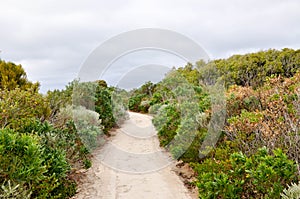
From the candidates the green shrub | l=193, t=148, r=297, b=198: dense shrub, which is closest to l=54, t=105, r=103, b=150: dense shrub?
l=193, t=148, r=297, b=198: dense shrub

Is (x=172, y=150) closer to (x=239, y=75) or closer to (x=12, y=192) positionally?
(x=12, y=192)

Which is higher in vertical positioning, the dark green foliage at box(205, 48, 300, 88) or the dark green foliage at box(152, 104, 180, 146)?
the dark green foliage at box(205, 48, 300, 88)

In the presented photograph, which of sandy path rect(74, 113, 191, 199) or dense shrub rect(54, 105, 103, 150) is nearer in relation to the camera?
sandy path rect(74, 113, 191, 199)

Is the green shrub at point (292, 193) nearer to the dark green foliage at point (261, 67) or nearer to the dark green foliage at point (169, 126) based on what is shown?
the dark green foliage at point (169, 126)

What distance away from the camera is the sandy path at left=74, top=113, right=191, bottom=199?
6.01 metres

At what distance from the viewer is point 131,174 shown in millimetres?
7273

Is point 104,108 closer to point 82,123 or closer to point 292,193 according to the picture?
point 82,123

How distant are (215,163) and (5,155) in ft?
11.7

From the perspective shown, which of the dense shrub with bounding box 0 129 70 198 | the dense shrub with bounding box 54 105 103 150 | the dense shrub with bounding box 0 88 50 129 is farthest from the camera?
the dense shrub with bounding box 54 105 103 150

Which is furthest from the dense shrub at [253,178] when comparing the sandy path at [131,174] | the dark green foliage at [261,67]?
the dark green foliage at [261,67]

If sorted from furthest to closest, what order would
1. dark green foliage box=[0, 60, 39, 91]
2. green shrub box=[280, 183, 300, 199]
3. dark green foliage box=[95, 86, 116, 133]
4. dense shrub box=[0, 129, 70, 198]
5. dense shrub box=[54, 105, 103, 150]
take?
dark green foliage box=[95, 86, 116, 133], dark green foliage box=[0, 60, 39, 91], dense shrub box=[54, 105, 103, 150], dense shrub box=[0, 129, 70, 198], green shrub box=[280, 183, 300, 199]

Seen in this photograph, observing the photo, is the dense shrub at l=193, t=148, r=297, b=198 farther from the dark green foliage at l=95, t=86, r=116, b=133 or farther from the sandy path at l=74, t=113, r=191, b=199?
the dark green foliage at l=95, t=86, r=116, b=133

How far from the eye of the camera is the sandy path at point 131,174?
19.7 ft

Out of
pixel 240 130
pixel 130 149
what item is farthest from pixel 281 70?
pixel 240 130
